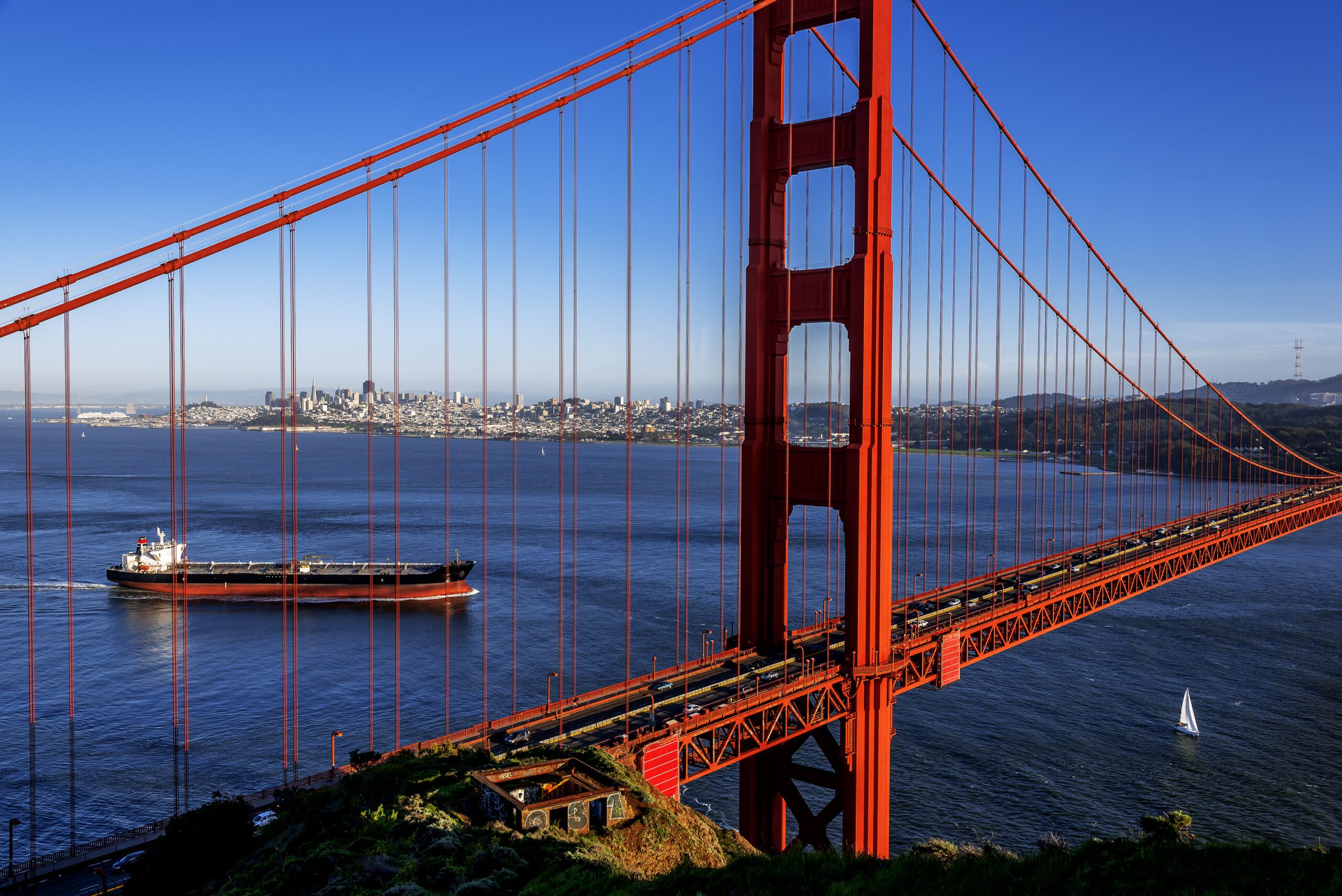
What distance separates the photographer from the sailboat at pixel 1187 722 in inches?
1371

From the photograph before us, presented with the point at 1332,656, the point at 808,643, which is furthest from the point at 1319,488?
the point at 808,643

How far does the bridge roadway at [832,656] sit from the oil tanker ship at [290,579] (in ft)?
121

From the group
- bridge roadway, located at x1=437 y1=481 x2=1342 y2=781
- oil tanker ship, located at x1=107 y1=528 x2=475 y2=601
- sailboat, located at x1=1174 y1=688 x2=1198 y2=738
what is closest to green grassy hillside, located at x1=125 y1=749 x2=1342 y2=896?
bridge roadway, located at x1=437 y1=481 x2=1342 y2=781

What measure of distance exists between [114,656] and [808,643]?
37.7 metres

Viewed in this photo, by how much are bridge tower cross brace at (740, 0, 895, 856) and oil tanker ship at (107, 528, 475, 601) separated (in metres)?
39.9

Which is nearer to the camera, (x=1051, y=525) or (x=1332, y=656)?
(x=1332, y=656)

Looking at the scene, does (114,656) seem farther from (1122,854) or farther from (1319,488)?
(1319,488)

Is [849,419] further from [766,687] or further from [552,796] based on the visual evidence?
[552,796]

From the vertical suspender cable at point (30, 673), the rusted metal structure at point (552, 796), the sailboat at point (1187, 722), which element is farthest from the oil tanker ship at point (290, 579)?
the rusted metal structure at point (552, 796)

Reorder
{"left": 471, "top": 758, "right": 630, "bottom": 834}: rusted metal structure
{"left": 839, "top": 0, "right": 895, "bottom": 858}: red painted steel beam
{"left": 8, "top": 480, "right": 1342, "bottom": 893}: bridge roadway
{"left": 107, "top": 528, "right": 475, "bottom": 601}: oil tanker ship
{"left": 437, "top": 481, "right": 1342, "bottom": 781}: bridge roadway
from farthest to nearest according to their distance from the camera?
{"left": 107, "top": 528, "right": 475, "bottom": 601}: oil tanker ship, {"left": 839, "top": 0, "right": 895, "bottom": 858}: red painted steel beam, {"left": 437, "top": 481, "right": 1342, "bottom": 781}: bridge roadway, {"left": 8, "top": 480, "right": 1342, "bottom": 893}: bridge roadway, {"left": 471, "top": 758, "right": 630, "bottom": 834}: rusted metal structure

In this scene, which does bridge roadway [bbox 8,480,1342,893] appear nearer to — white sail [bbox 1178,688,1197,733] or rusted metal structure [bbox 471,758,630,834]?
rusted metal structure [bbox 471,758,630,834]

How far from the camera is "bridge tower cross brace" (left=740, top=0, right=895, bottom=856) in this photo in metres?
20.0

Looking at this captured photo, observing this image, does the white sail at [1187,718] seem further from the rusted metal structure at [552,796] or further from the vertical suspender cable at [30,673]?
the vertical suspender cable at [30,673]

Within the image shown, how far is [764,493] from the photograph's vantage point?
2164 cm
